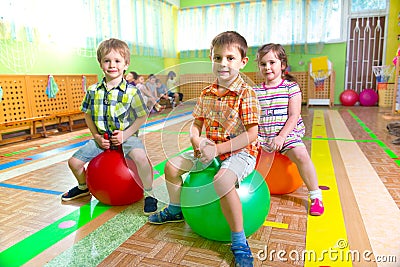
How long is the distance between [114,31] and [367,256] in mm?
5082

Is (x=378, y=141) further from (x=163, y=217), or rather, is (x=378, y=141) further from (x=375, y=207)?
(x=163, y=217)

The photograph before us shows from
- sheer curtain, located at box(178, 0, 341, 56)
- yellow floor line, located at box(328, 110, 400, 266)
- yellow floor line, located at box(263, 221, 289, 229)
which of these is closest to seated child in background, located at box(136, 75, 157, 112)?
yellow floor line, located at box(263, 221, 289, 229)

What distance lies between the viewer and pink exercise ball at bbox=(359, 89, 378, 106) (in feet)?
20.8

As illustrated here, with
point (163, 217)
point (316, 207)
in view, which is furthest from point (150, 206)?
point (316, 207)

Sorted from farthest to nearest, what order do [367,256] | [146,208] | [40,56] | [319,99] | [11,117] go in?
[319,99] → [40,56] → [11,117] → [146,208] → [367,256]

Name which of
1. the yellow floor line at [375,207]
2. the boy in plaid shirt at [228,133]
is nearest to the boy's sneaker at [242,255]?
the boy in plaid shirt at [228,133]

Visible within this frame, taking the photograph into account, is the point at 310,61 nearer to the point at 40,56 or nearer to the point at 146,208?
the point at 40,56

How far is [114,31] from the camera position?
17.3 ft

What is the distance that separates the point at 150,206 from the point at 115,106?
22.3 inches

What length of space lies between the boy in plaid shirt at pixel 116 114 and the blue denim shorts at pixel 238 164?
432mm

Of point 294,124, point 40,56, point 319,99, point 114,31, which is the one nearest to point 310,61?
point 319,99

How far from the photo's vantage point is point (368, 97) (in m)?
6.36

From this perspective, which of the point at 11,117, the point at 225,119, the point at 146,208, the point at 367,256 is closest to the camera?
the point at 367,256

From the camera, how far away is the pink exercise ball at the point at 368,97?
6.35m
